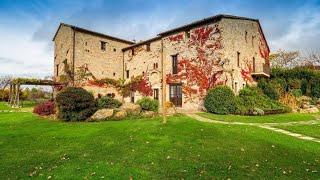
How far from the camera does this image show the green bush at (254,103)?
870 inches

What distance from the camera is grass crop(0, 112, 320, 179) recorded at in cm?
727

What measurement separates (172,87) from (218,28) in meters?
7.49

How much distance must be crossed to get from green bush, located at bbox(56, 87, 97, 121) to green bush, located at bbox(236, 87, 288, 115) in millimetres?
11536

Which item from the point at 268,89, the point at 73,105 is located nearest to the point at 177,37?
the point at 268,89

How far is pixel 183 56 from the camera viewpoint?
2783 centimetres

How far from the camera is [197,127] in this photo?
1338 centimetres

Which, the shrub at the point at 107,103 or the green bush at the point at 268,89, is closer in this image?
the shrub at the point at 107,103

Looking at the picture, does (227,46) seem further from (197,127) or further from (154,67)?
(197,127)

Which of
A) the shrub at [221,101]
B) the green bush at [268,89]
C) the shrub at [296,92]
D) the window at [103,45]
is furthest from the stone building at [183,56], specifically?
the shrub at [296,92]

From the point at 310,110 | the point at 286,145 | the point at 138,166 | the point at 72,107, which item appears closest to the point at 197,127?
the point at 286,145

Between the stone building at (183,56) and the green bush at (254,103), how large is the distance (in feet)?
4.45

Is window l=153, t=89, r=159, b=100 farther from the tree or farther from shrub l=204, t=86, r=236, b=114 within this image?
the tree

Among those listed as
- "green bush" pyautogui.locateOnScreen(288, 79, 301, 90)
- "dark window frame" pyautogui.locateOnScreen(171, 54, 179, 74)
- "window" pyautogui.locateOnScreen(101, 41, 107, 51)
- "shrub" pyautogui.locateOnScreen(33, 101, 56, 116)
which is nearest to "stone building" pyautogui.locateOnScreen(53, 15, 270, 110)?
"window" pyautogui.locateOnScreen(101, 41, 107, 51)

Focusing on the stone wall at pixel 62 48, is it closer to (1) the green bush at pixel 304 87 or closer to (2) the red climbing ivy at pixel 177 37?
(2) the red climbing ivy at pixel 177 37
